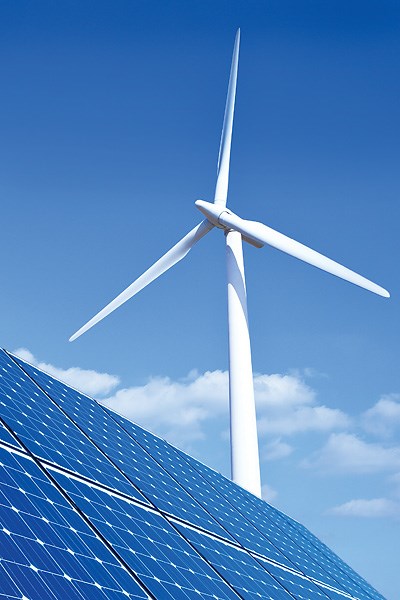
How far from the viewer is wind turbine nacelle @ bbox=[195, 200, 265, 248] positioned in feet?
163

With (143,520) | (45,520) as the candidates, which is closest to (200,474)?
(143,520)

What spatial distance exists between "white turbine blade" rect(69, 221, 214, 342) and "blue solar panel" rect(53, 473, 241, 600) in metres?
27.6

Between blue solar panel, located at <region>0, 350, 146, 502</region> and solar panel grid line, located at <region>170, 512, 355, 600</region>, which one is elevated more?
solar panel grid line, located at <region>170, 512, 355, 600</region>

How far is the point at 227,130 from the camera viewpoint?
5459cm

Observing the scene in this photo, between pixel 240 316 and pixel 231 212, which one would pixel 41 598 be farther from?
pixel 231 212

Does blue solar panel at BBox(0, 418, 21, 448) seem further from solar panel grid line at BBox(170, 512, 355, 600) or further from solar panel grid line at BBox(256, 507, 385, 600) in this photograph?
solar panel grid line at BBox(256, 507, 385, 600)

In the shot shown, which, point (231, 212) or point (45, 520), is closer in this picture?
point (45, 520)

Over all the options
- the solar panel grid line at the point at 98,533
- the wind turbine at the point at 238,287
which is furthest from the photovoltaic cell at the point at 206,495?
the solar panel grid line at the point at 98,533

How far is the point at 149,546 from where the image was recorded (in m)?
20.6

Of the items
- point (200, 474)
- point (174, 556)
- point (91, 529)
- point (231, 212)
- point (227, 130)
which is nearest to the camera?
point (91, 529)

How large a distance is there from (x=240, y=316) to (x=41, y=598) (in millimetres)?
34560

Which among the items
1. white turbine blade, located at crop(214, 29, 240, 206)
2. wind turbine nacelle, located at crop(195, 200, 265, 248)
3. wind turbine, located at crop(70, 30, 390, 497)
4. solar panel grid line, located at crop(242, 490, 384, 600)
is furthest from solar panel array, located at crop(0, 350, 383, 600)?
white turbine blade, located at crop(214, 29, 240, 206)

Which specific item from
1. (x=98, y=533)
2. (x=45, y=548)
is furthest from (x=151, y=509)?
(x=45, y=548)

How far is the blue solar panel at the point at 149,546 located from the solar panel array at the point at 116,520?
0.04 metres
